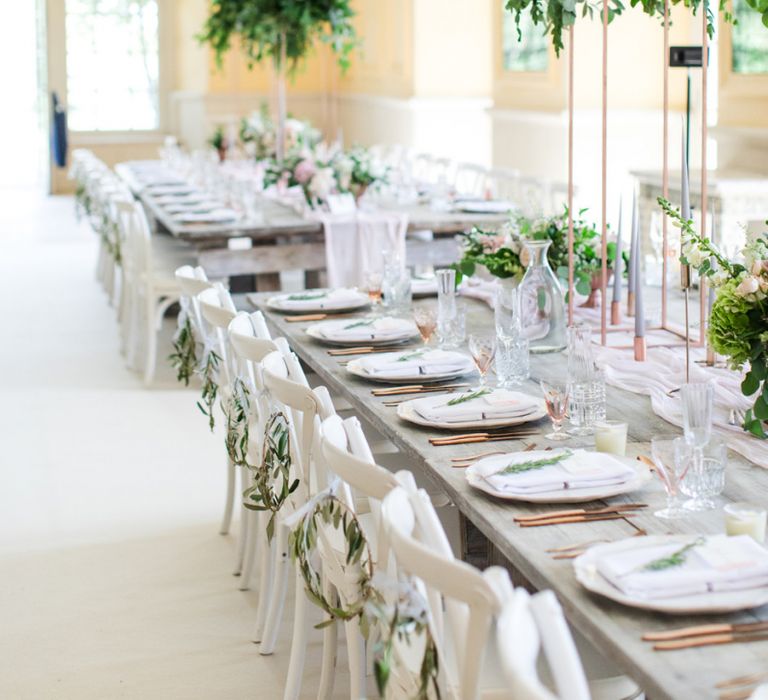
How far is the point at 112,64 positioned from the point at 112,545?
12464mm

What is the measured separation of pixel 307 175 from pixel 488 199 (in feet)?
3.67

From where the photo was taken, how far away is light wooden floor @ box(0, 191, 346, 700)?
138 inches

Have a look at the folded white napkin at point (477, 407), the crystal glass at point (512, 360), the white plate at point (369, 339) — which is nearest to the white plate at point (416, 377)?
the crystal glass at point (512, 360)

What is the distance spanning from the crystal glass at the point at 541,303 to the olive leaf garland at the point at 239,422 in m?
0.81

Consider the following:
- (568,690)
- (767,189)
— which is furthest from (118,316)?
(568,690)

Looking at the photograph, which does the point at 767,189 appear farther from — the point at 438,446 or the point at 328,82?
the point at 328,82

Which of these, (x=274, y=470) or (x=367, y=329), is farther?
(x=367, y=329)

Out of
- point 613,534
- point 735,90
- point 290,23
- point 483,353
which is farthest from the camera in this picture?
point 290,23

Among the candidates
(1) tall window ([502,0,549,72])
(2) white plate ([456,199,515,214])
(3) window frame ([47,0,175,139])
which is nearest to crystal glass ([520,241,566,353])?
(2) white plate ([456,199,515,214])

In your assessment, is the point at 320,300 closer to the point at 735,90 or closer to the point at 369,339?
the point at 369,339

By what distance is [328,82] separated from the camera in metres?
15.0

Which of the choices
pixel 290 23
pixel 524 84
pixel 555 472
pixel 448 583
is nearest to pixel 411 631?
pixel 448 583

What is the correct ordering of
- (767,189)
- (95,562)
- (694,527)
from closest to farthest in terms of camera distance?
(694,527)
(95,562)
(767,189)

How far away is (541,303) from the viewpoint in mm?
3717
